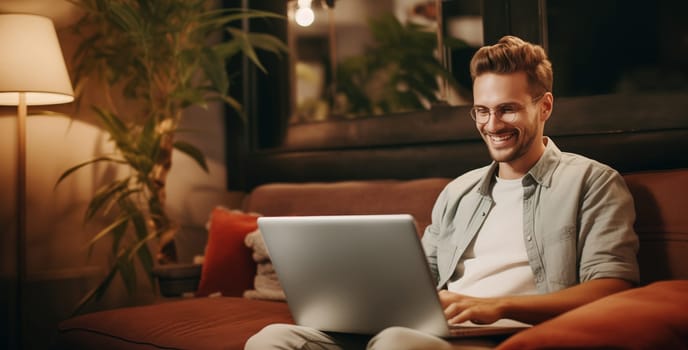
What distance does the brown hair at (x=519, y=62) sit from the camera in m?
1.79

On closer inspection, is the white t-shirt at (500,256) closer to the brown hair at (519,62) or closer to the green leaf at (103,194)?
the brown hair at (519,62)

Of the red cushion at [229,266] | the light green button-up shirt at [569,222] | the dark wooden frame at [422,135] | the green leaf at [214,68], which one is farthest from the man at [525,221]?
the green leaf at [214,68]

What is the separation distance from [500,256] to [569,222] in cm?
19

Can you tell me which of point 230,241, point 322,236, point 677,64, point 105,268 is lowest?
point 105,268

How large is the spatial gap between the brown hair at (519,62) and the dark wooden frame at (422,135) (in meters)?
0.49

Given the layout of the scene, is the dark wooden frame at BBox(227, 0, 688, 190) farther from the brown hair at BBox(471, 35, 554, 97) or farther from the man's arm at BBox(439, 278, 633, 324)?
the man's arm at BBox(439, 278, 633, 324)

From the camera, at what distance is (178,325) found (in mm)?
2059

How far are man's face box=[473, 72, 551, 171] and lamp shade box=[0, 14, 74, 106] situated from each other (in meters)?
1.62

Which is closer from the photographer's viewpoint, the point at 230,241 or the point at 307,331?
the point at 307,331

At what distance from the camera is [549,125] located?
7.61ft

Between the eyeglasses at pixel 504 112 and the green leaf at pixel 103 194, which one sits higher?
the eyeglasses at pixel 504 112

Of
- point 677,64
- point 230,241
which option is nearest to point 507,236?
point 677,64

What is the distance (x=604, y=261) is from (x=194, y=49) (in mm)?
1876

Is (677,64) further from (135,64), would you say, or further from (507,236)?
(135,64)
